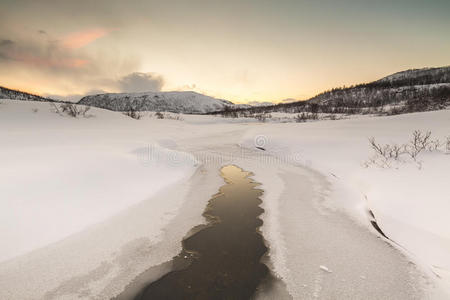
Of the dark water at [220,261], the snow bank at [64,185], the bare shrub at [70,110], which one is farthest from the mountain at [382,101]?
the bare shrub at [70,110]

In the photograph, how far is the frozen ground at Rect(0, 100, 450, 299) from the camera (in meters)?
2.85

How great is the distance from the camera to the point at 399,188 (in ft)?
16.9

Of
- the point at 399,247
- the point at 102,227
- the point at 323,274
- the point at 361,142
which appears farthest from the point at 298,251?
the point at 361,142

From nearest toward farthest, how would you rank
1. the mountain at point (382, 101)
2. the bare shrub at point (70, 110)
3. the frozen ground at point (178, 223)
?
the frozen ground at point (178, 223)
the bare shrub at point (70, 110)
the mountain at point (382, 101)

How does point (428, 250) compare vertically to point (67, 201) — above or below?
below

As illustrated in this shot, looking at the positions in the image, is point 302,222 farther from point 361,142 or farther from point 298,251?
point 361,142

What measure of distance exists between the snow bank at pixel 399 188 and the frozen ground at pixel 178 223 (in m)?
0.03

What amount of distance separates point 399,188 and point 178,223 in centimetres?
472

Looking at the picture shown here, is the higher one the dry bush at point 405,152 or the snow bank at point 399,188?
the dry bush at point 405,152

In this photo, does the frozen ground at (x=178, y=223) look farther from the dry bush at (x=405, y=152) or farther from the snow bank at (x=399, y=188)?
the dry bush at (x=405, y=152)

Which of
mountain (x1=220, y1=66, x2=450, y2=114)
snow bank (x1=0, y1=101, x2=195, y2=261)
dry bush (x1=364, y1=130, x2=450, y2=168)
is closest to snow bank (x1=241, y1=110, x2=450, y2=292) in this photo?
dry bush (x1=364, y1=130, x2=450, y2=168)

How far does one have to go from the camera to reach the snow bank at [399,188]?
355cm

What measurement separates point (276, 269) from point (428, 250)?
2242 millimetres

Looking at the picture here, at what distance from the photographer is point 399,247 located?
3.59 m
